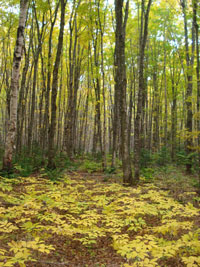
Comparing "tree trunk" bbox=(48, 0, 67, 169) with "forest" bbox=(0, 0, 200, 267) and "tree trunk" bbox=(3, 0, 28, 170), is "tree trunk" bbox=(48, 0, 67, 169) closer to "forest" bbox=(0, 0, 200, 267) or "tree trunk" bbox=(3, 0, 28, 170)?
"forest" bbox=(0, 0, 200, 267)

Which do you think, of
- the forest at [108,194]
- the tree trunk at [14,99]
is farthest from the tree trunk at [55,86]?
the tree trunk at [14,99]

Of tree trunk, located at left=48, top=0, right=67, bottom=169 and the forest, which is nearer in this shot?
the forest

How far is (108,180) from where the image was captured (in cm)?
910

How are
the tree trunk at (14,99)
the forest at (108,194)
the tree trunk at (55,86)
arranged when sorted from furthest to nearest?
the tree trunk at (55,86) < the tree trunk at (14,99) < the forest at (108,194)

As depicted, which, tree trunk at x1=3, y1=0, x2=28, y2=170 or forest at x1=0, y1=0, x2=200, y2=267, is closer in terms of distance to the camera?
forest at x1=0, y1=0, x2=200, y2=267

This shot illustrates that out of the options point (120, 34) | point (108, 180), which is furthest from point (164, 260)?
point (120, 34)

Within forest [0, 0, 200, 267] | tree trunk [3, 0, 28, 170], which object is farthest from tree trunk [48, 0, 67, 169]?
tree trunk [3, 0, 28, 170]

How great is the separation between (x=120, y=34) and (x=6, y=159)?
6237 millimetres

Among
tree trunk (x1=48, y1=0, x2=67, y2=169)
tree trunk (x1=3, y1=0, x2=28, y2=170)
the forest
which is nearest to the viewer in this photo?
the forest

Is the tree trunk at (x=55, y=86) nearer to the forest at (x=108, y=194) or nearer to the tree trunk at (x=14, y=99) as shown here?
the forest at (x=108, y=194)

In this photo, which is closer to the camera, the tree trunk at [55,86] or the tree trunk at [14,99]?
the tree trunk at [14,99]

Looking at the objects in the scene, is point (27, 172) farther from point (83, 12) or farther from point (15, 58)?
point (83, 12)

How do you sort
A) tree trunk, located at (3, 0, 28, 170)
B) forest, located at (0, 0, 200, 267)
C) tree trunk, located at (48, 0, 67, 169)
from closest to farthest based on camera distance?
forest, located at (0, 0, 200, 267) < tree trunk, located at (3, 0, 28, 170) < tree trunk, located at (48, 0, 67, 169)

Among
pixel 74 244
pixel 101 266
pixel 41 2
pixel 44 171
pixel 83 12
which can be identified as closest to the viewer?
pixel 101 266
